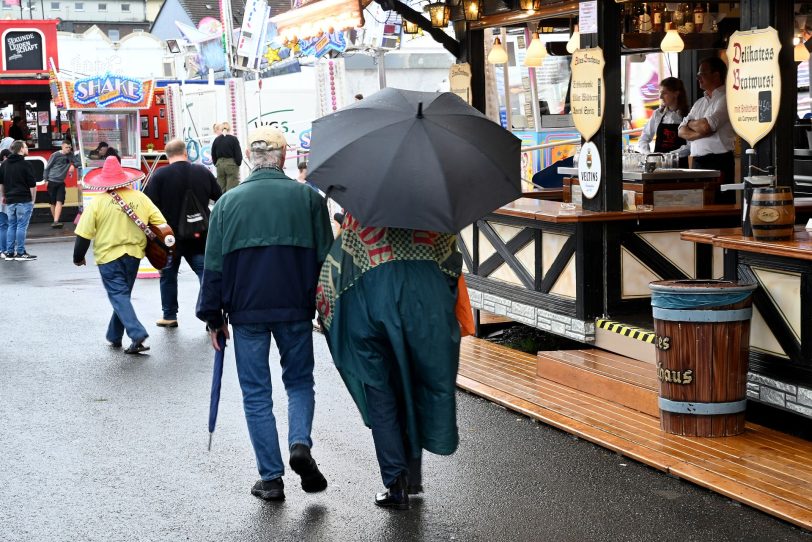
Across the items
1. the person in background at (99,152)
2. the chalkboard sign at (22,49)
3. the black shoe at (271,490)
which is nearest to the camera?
the black shoe at (271,490)

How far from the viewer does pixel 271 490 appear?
600cm

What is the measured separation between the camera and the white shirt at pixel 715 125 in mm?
10422

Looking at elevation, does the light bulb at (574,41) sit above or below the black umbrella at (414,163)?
above

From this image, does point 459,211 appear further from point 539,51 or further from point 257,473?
point 539,51

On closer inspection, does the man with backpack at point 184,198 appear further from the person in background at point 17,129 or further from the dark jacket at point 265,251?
the person in background at point 17,129

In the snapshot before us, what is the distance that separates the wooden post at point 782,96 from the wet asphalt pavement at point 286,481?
212cm

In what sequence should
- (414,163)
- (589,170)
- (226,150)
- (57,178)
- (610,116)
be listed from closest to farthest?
(414,163), (610,116), (589,170), (226,150), (57,178)

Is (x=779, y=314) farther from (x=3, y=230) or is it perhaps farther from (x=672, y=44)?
(x=3, y=230)

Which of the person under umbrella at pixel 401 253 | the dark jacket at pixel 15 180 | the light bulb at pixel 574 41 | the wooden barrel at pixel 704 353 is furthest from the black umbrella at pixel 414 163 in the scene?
the dark jacket at pixel 15 180

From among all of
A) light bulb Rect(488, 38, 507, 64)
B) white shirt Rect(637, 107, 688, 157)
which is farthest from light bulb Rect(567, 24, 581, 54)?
white shirt Rect(637, 107, 688, 157)

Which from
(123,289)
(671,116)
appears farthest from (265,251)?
(671,116)

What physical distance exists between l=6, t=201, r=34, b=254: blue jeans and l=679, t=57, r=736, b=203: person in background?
11.9 meters

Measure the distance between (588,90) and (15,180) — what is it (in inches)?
489

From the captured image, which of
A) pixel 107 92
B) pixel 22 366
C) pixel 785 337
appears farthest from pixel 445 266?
pixel 107 92
